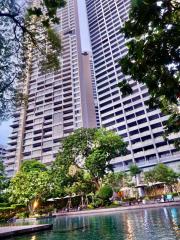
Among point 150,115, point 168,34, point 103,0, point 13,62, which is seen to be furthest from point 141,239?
point 103,0

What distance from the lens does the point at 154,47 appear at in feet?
24.1

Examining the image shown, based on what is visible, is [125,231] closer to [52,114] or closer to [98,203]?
[98,203]

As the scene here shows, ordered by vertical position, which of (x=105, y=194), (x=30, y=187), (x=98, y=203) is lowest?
(x=98, y=203)

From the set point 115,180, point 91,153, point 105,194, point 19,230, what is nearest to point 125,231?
point 19,230

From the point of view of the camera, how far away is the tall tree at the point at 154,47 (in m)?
7.09

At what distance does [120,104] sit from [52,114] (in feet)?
91.6

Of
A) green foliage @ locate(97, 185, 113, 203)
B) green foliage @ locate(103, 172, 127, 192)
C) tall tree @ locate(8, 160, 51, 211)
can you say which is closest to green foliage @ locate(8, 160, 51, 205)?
tall tree @ locate(8, 160, 51, 211)

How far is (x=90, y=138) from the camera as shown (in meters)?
51.1

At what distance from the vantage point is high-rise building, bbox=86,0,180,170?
83.2 metres

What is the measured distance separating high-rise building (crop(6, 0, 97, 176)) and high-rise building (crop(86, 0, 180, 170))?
26.4ft

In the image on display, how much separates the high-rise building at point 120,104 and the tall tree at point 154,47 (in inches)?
2227

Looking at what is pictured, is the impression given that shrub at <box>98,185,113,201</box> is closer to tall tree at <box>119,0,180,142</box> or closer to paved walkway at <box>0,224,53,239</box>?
paved walkway at <box>0,224,53,239</box>

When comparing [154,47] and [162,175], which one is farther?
[162,175]

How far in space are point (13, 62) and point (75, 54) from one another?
110251 mm
